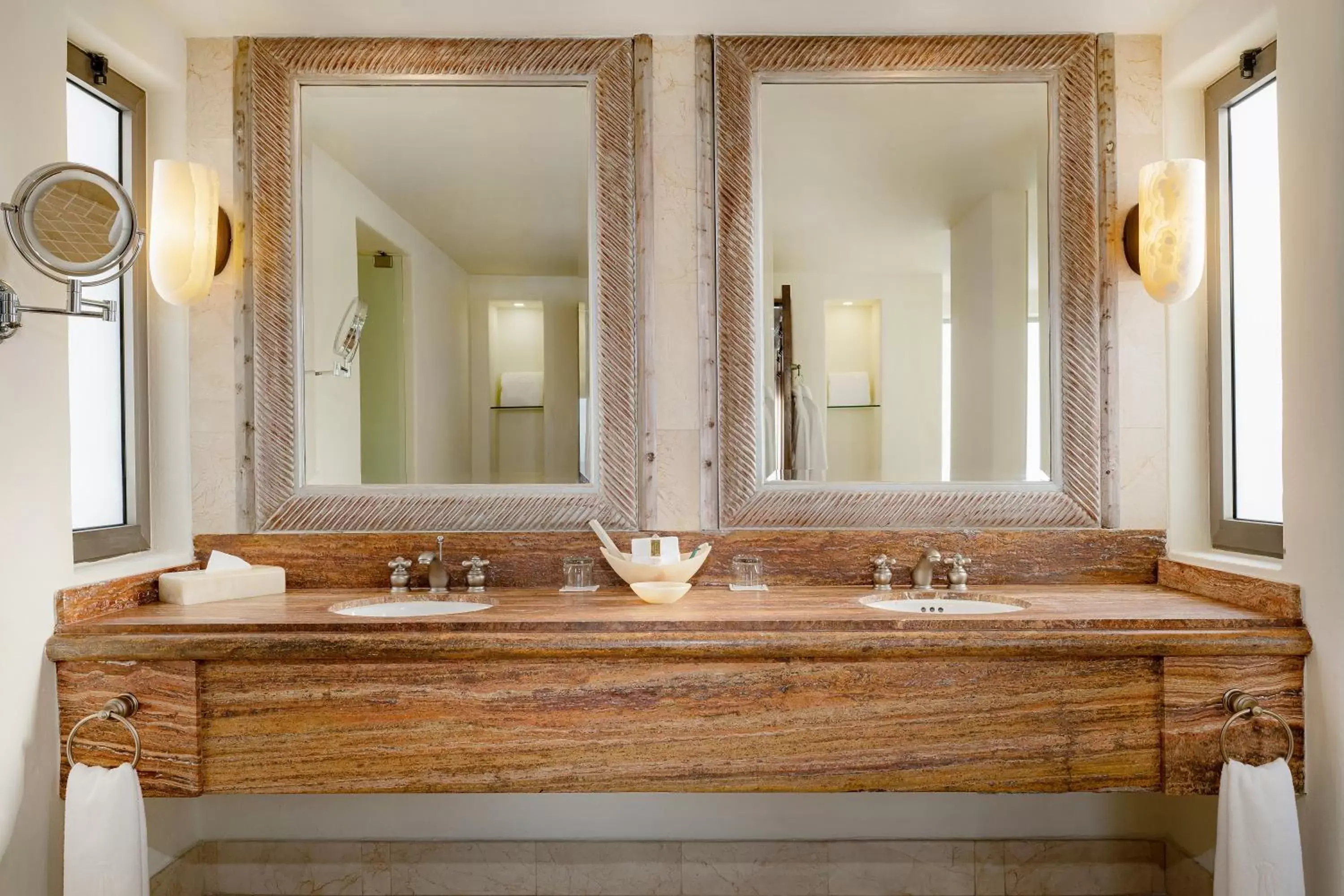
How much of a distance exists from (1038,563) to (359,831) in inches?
75.6

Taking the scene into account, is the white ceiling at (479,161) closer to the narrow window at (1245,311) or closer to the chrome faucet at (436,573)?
the chrome faucet at (436,573)

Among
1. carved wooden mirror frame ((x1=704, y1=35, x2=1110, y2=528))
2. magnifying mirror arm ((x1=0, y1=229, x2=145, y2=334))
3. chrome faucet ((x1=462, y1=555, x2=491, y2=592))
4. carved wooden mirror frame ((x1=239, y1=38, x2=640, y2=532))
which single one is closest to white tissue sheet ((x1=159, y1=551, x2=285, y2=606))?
carved wooden mirror frame ((x1=239, y1=38, x2=640, y2=532))

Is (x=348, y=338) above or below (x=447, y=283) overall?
below

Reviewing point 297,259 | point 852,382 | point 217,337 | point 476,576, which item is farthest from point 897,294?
point 217,337

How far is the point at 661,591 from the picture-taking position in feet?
6.36

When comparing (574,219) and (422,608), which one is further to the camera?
(574,219)

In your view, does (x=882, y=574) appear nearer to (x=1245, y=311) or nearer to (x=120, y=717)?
(x=1245, y=311)

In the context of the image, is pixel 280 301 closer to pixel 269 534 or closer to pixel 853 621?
pixel 269 534

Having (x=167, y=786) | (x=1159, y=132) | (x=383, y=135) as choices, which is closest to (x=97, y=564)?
(x=167, y=786)

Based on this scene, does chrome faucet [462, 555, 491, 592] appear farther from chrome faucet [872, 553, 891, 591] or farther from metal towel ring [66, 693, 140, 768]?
chrome faucet [872, 553, 891, 591]

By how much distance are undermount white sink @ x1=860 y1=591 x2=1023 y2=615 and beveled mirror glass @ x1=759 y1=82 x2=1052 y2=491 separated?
32cm

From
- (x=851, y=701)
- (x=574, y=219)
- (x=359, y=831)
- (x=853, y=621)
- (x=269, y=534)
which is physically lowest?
(x=359, y=831)

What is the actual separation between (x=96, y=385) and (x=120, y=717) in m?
0.85

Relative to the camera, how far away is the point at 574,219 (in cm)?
228
